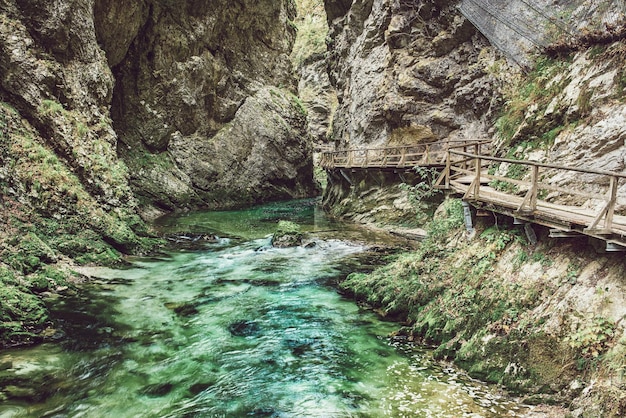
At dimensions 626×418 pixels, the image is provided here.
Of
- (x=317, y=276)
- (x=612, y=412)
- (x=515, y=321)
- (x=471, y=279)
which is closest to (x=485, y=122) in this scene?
(x=317, y=276)

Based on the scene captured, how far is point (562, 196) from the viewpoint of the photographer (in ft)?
27.9

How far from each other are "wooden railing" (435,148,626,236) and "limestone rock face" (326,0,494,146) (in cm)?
1093

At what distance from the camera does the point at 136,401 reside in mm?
5895

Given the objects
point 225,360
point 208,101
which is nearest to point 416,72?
point 208,101

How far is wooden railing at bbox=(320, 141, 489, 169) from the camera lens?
17.8 m

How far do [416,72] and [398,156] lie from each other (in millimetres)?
5624

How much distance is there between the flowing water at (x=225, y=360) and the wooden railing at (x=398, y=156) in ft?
28.4

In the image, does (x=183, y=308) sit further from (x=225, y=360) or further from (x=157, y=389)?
(x=157, y=389)

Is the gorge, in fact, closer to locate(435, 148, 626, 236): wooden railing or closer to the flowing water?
locate(435, 148, 626, 236): wooden railing

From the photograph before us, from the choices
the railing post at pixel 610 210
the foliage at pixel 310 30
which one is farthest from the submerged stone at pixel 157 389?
the foliage at pixel 310 30

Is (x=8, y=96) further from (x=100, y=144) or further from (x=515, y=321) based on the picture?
(x=515, y=321)

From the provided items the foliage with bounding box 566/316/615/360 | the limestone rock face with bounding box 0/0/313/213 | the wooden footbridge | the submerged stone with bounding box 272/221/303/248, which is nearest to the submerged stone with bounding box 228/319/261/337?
the wooden footbridge

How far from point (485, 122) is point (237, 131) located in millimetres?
19924

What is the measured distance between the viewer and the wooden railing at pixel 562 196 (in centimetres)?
543
